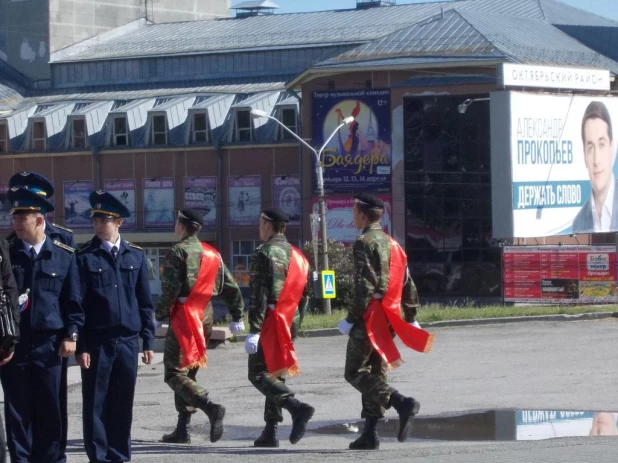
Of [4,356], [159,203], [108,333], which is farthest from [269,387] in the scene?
[159,203]

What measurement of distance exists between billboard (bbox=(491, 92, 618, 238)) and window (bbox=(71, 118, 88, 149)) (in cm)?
2290

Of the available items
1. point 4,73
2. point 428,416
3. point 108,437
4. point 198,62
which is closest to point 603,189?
point 198,62

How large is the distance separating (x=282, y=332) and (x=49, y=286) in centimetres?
255

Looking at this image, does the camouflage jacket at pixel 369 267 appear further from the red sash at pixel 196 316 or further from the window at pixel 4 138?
the window at pixel 4 138

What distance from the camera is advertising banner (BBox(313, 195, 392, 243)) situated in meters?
52.3

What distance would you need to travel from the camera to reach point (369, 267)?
32.0 ft

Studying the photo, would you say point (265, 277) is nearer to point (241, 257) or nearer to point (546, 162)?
point (546, 162)

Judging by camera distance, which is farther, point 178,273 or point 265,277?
point 178,273

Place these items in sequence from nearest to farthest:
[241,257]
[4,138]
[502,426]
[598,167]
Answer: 1. [502,426]
2. [598,167]
3. [241,257]
4. [4,138]

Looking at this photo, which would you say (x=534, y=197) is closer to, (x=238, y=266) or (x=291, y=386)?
(x=238, y=266)

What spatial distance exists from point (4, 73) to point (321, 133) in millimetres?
21962

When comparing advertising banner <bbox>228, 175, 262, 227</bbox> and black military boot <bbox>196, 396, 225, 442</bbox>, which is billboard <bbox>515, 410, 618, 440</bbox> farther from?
advertising banner <bbox>228, 175, 262, 227</bbox>

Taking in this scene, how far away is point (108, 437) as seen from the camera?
8305mm

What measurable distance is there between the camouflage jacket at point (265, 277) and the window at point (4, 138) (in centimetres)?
5455
